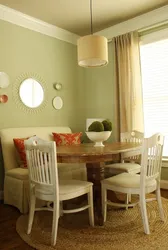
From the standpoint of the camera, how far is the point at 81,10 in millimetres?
3523

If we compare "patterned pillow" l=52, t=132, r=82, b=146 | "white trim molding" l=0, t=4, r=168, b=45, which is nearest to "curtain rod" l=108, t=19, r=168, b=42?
"white trim molding" l=0, t=4, r=168, b=45

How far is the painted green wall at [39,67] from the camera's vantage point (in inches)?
135

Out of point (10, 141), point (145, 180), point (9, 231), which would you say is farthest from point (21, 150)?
point (145, 180)

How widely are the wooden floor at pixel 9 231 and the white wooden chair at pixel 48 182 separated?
157mm

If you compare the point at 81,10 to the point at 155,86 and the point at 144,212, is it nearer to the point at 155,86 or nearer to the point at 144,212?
the point at 155,86

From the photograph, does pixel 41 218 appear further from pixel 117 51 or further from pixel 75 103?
pixel 117 51

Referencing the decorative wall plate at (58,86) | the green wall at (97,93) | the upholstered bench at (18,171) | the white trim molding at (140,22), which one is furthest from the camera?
the green wall at (97,93)

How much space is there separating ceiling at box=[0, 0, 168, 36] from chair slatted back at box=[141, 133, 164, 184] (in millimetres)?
2260

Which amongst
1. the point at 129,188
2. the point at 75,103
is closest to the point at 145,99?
the point at 75,103

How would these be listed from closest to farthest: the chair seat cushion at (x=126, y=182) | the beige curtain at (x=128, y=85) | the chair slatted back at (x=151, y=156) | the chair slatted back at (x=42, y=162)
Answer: the chair slatted back at (x=42, y=162) < the chair slatted back at (x=151, y=156) < the chair seat cushion at (x=126, y=182) < the beige curtain at (x=128, y=85)

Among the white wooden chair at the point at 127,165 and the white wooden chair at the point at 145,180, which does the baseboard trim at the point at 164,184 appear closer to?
the white wooden chair at the point at 127,165

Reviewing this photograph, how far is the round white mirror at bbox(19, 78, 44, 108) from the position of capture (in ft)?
12.0

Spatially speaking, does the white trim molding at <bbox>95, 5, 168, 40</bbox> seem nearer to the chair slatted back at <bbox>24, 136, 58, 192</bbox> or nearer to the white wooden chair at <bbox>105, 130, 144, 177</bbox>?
the white wooden chair at <bbox>105, 130, 144, 177</bbox>

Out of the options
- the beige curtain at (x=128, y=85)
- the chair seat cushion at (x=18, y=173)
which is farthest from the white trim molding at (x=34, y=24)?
the chair seat cushion at (x=18, y=173)
